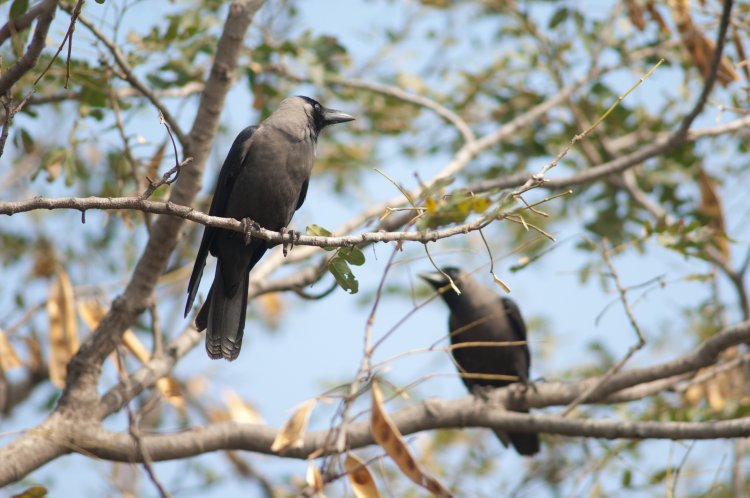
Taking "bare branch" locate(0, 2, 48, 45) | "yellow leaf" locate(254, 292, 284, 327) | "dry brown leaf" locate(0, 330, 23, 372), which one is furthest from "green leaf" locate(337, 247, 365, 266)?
"yellow leaf" locate(254, 292, 284, 327)

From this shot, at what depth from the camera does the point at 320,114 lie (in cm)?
513

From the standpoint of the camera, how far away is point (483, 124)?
7117 mm

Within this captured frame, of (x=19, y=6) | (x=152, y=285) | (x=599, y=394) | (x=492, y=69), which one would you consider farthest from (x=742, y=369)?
(x=19, y=6)

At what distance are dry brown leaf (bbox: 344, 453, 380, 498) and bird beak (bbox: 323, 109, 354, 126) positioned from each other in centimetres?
254

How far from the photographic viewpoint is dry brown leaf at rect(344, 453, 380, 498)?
321 centimetres

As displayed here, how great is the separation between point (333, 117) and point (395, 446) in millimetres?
2627

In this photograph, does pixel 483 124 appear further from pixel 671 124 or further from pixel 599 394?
pixel 599 394

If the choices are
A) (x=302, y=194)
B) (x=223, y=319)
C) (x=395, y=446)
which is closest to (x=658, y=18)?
(x=302, y=194)

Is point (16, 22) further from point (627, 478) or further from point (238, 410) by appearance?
point (627, 478)

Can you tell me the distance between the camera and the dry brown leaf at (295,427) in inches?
131

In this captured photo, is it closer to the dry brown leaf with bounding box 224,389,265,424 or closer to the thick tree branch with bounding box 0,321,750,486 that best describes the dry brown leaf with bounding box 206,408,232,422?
the dry brown leaf with bounding box 224,389,265,424

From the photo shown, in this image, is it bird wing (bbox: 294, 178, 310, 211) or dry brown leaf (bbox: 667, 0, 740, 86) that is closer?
bird wing (bbox: 294, 178, 310, 211)

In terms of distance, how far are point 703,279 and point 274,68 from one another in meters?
2.94

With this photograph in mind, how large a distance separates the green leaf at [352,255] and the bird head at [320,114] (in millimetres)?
2065
